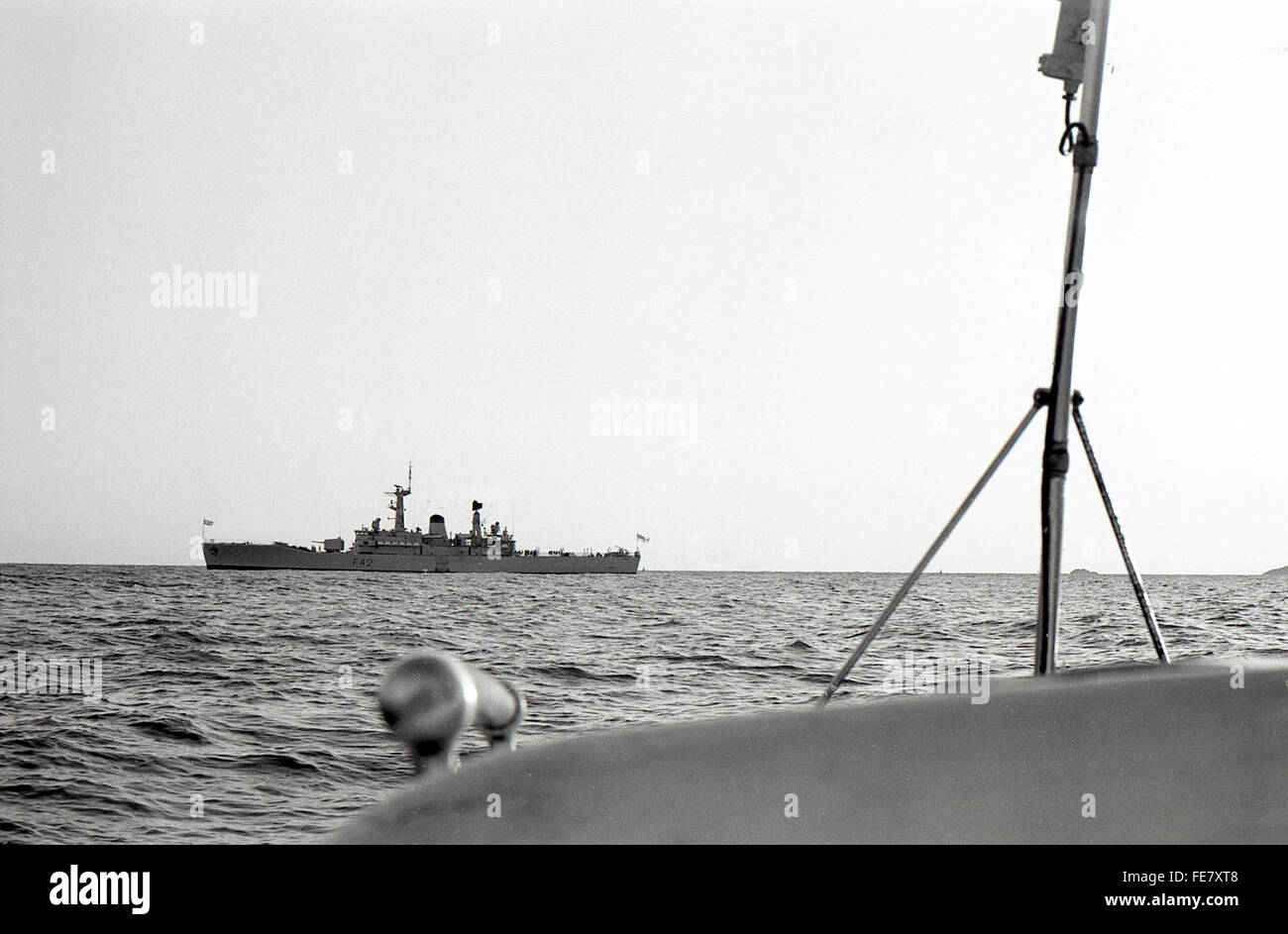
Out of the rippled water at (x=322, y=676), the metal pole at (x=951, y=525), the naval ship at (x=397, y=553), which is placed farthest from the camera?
the naval ship at (x=397, y=553)

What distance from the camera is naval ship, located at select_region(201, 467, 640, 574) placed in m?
57.3

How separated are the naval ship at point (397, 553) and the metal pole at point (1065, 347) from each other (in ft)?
188

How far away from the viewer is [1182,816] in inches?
50.4

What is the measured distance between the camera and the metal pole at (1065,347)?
1.51 m

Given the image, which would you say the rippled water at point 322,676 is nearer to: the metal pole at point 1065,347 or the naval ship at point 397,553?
the metal pole at point 1065,347

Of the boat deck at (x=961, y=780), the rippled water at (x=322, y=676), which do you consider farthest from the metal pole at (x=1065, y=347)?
the rippled water at (x=322, y=676)

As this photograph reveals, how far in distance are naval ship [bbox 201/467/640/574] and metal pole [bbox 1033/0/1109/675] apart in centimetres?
5732

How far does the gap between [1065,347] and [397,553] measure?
2274 inches

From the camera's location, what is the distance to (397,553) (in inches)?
2263

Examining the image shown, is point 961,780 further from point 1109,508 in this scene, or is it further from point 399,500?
point 399,500

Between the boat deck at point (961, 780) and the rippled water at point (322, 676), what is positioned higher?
the boat deck at point (961, 780)
